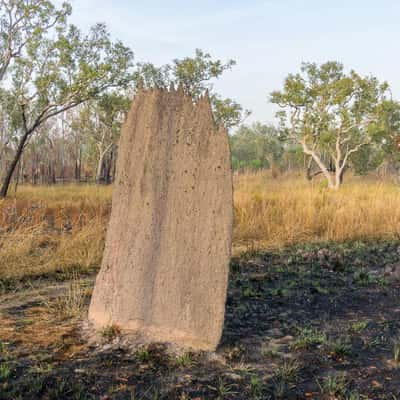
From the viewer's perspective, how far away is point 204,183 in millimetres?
2922

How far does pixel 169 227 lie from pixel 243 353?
0.92 meters

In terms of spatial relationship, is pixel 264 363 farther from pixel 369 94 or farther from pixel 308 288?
pixel 369 94

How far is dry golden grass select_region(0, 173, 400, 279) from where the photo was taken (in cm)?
548

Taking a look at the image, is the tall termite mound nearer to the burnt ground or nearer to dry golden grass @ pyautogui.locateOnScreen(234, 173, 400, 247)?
the burnt ground

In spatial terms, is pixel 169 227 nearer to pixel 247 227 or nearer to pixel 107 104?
pixel 247 227

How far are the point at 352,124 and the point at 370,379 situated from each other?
22.4 metres

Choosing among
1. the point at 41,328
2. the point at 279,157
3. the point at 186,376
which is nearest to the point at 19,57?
Result: the point at 41,328

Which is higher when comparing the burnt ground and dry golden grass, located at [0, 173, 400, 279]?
dry golden grass, located at [0, 173, 400, 279]

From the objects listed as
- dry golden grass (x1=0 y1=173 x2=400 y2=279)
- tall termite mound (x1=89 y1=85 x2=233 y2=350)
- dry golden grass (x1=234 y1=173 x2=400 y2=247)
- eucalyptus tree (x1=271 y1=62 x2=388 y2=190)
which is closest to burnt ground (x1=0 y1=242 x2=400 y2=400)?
tall termite mound (x1=89 y1=85 x2=233 y2=350)

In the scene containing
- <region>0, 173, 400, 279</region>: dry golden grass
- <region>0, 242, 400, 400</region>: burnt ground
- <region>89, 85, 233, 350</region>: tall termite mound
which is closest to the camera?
<region>0, 242, 400, 400</region>: burnt ground

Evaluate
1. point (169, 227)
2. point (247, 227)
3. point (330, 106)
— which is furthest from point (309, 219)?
point (330, 106)

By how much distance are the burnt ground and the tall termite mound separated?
18 cm

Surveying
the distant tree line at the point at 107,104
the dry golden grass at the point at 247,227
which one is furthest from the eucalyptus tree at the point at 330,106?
the dry golden grass at the point at 247,227

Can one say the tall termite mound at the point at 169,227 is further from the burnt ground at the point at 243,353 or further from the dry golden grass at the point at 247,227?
the dry golden grass at the point at 247,227
